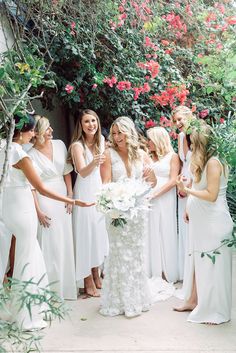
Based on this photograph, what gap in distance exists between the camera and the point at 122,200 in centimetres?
476

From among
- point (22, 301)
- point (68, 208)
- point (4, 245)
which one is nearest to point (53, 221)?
point (68, 208)

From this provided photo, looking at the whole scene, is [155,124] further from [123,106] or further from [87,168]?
[87,168]

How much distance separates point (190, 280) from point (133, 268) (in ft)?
1.90

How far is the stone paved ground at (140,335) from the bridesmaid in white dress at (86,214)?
644 mm

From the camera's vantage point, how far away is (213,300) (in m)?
4.66

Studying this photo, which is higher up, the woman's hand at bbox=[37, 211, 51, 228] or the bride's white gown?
the woman's hand at bbox=[37, 211, 51, 228]

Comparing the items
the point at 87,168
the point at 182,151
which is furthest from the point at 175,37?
the point at 87,168

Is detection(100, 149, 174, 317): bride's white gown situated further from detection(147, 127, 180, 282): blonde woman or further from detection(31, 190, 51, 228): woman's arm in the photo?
detection(147, 127, 180, 282): blonde woman

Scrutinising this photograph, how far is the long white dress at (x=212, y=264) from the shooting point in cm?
463

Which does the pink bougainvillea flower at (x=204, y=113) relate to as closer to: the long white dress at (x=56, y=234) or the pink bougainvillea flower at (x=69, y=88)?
the pink bougainvillea flower at (x=69, y=88)

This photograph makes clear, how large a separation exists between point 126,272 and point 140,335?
0.70m

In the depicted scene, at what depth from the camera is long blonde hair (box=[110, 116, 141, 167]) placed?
533cm

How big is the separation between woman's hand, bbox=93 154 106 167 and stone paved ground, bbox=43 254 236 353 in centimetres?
155

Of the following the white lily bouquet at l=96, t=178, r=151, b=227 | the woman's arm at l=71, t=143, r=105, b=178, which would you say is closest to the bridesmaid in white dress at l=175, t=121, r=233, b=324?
the white lily bouquet at l=96, t=178, r=151, b=227
